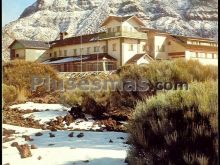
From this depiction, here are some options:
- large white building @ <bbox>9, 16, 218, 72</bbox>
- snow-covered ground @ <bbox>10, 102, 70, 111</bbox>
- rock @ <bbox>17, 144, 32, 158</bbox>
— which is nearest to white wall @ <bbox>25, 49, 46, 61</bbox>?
large white building @ <bbox>9, 16, 218, 72</bbox>

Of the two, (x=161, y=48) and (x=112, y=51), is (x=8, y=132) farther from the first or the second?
(x=161, y=48)

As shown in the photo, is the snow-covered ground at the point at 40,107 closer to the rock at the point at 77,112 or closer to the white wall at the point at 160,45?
the rock at the point at 77,112

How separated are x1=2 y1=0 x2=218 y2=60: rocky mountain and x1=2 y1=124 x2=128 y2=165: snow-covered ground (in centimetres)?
10648

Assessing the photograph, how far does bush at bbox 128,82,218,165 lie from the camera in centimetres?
500

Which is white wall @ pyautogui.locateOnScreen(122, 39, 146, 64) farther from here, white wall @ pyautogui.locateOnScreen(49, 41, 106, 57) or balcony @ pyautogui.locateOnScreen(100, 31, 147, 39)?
white wall @ pyautogui.locateOnScreen(49, 41, 106, 57)

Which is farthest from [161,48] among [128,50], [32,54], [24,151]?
[24,151]

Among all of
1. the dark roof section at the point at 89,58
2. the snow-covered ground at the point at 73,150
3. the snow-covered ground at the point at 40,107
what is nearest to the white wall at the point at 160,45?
the dark roof section at the point at 89,58

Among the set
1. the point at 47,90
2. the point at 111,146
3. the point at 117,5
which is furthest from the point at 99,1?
the point at 111,146

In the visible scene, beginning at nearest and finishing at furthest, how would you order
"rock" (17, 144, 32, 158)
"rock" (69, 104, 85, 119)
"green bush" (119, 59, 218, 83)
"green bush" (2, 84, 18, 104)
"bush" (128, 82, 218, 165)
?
"bush" (128, 82, 218, 165) → "rock" (17, 144, 32, 158) → "rock" (69, 104, 85, 119) → "green bush" (119, 59, 218, 83) → "green bush" (2, 84, 18, 104)

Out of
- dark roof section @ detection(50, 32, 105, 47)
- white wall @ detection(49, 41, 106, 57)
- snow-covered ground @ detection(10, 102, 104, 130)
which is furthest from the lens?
dark roof section @ detection(50, 32, 105, 47)

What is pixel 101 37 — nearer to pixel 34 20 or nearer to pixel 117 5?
pixel 34 20

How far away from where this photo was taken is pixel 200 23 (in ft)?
420

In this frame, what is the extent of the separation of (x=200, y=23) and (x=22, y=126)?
402 ft

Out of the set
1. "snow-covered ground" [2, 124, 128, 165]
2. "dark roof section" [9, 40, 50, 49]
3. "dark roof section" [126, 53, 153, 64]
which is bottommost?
"snow-covered ground" [2, 124, 128, 165]
